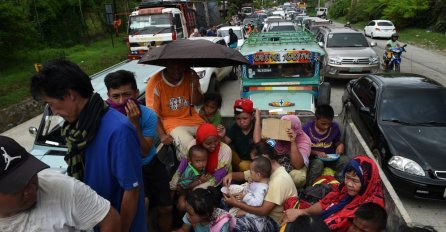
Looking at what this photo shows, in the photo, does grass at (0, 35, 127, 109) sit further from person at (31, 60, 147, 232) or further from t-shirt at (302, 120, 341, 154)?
person at (31, 60, 147, 232)

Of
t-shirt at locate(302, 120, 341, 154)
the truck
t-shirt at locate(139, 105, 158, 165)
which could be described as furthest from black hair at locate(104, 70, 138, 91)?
the truck

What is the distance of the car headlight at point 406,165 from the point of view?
15.6 feet

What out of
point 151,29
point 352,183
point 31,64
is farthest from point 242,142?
point 151,29

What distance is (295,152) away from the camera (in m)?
3.87

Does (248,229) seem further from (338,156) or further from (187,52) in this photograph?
(187,52)

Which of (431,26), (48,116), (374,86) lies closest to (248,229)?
(48,116)

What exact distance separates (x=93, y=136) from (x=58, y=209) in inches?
16.1

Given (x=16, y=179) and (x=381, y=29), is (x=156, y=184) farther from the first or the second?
(x=381, y=29)

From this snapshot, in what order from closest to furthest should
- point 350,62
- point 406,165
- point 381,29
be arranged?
point 406,165 → point 350,62 → point 381,29

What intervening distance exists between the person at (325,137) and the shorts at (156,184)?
1.89 metres

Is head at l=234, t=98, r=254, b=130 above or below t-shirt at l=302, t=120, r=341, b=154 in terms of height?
above

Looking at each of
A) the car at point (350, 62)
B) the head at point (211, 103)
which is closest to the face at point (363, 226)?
the head at point (211, 103)

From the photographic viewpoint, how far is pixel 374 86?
255 inches

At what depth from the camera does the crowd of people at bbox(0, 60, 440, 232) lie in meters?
1.56
